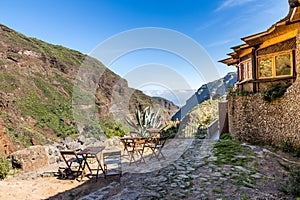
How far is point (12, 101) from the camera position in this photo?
14430 millimetres

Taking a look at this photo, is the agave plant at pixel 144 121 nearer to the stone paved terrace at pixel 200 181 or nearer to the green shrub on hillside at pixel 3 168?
the stone paved terrace at pixel 200 181

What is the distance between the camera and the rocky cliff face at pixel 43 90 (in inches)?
535

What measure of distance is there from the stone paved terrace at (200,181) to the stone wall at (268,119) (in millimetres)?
850

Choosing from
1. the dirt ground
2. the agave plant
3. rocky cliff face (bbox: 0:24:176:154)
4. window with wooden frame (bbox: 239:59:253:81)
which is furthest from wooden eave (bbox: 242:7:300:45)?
rocky cliff face (bbox: 0:24:176:154)

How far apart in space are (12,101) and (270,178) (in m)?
16.0

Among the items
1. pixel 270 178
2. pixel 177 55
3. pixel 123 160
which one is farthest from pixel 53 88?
pixel 270 178

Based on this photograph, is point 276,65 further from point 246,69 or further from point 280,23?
point 246,69

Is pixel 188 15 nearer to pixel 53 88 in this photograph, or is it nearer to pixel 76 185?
pixel 76 185

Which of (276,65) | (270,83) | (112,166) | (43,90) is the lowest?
(112,166)

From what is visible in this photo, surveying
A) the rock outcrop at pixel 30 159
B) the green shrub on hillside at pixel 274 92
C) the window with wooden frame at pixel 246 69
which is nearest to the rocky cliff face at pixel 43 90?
the rock outcrop at pixel 30 159

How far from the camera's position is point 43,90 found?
1823 cm

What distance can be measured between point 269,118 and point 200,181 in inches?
157

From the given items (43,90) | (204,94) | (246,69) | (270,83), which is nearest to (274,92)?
(270,83)

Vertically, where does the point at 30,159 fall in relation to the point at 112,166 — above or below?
above
